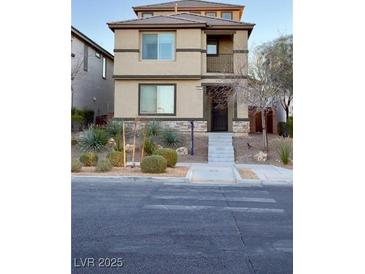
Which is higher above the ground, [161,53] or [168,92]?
[161,53]

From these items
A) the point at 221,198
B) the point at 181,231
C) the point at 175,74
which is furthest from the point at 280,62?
the point at 181,231

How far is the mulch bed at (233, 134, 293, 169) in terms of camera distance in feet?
42.6

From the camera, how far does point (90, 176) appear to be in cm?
955

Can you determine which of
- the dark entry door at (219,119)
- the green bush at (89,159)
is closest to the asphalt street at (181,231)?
the green bush at (89,159)

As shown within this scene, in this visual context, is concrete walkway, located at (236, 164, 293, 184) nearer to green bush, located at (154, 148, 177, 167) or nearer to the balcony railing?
green bush, located at (154, 148, 177, 167)

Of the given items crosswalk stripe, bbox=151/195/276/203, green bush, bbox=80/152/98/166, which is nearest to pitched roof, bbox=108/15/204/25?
green bush, bbox=80/152/98/166

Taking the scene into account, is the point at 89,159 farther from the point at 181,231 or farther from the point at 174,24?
the point at 174,24

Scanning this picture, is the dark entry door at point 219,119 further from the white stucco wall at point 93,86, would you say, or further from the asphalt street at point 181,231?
the asphalt street at point 181,231

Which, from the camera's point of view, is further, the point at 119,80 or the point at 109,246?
the point at 119,80

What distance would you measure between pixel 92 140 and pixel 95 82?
6753mm
